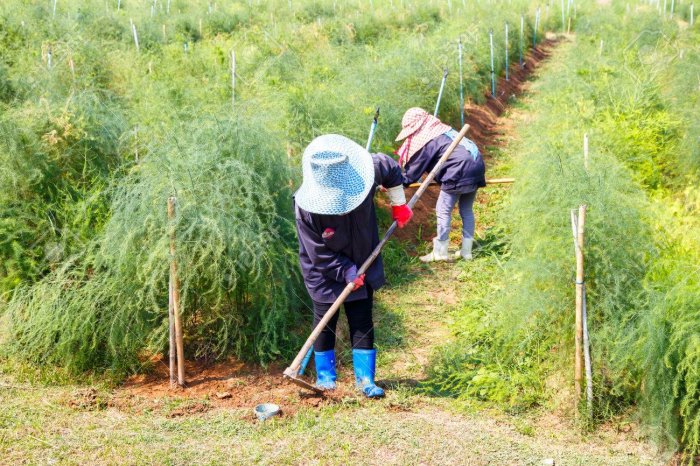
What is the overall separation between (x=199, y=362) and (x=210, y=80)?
6.17 meters

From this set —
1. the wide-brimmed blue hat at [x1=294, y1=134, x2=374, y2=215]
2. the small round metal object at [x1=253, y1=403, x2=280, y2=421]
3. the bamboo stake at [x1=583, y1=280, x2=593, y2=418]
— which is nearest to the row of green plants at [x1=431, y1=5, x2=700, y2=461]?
the bamboo stake at [x1=583, y1=280, x2=593, y2=418]

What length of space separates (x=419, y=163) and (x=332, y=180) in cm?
258

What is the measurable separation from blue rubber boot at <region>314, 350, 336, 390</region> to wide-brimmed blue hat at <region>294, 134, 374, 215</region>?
1119 millimetres

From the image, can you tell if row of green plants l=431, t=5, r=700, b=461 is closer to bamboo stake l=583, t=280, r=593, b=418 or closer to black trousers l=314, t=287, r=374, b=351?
bamboo stake l=583, t=280, r=593, b=418

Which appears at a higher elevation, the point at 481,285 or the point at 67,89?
the point at 67,89

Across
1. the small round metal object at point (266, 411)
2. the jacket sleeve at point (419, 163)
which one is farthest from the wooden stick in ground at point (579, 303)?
the jacket sleeve at point (419, 163)

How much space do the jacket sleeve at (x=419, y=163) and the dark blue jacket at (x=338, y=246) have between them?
6.35ft

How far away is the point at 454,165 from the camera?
6891 millimetres

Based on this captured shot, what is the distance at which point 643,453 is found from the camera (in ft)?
14.1

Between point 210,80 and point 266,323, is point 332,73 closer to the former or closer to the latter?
point 210,80

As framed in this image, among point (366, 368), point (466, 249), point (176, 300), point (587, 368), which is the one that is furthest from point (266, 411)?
point (466, 249)

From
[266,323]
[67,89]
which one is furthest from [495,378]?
[67,89]

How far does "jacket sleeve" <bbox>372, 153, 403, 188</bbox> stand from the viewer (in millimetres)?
4949

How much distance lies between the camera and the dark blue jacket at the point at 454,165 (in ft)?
22.5
